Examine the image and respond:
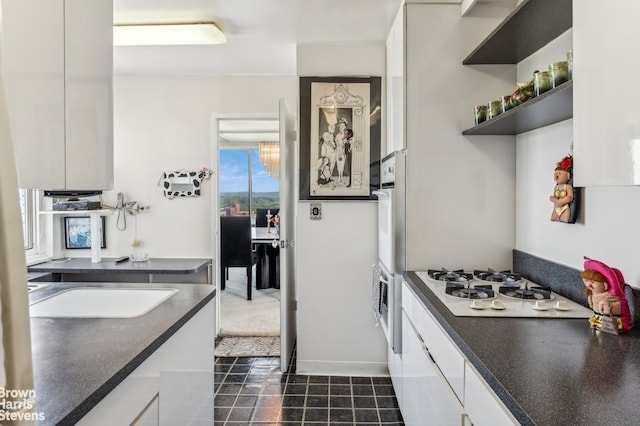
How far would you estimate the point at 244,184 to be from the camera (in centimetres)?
755

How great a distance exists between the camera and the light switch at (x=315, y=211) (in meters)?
3.18

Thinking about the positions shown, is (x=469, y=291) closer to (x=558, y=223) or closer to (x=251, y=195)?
(x=558, y=223)

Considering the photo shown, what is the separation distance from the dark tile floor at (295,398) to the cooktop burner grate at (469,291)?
110 cm

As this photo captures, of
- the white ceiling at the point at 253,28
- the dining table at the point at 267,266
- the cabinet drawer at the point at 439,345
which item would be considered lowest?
the dining table at the point at 267,266

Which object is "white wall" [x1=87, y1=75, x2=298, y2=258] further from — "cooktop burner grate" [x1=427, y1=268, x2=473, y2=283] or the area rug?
"cooktop burner grate" [x1=427, y1=268, x2=473, y2=283]

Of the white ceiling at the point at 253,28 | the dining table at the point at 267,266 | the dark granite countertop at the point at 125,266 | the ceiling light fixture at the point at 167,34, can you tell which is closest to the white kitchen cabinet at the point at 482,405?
the white ceiling at the point at 253,28

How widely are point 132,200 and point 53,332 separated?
2765 mm

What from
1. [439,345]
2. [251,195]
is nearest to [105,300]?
[439,345]

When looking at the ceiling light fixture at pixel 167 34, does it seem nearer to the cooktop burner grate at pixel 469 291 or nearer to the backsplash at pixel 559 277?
the cooktop burner grate at pixel 469 291

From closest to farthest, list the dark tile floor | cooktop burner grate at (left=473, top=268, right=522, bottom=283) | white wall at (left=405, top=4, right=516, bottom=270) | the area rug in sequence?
cooktop burner grate at (left=473, top=268, right=522, bottom=283)
white wall at (left=405, top=4, right=516, bottom=270)
the dark tile floor
the area rug

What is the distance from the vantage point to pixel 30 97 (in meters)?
1.14

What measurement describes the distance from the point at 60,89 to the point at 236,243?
4296 millimetres

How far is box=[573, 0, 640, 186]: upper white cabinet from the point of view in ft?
3.40

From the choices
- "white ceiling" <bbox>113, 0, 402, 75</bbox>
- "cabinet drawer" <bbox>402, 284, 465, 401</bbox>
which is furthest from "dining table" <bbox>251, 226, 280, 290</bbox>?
"cabinet drawer" <bbox>402, 284, 465, 401</bbox>
